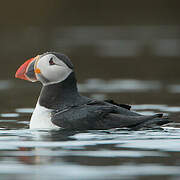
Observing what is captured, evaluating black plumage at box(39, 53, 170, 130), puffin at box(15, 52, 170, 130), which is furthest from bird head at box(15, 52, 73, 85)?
black plumage at box(39, 53, 170, 130)

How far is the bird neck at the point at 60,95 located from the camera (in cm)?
1333

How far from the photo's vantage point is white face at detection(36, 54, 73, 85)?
13.5 metres

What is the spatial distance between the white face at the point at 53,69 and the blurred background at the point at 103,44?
3.71 meters

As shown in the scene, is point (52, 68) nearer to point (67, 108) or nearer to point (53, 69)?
point (53, 69)

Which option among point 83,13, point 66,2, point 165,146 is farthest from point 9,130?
point 66,2

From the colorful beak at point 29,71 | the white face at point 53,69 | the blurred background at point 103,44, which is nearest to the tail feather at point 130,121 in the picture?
the white face at point 53,69

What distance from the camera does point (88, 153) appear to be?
36.6 ft

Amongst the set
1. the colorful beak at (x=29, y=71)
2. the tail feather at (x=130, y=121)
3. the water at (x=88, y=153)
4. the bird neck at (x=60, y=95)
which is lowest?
the water at (x=88, y=153)

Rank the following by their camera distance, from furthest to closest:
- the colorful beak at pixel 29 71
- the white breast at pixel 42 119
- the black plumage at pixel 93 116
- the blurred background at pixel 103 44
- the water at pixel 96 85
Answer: the blurred background at pixel 103 44 < the colorful beak at pixel 29 71 < the white breast at pixel 42 119 < the black plumage at pixel 93 116 < the water at pixel 96 85

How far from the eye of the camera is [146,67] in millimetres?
27000

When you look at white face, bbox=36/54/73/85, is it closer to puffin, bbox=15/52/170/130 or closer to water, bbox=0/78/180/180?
puffin, bbox=15/52/170/130

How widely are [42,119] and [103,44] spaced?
25953 millimetres

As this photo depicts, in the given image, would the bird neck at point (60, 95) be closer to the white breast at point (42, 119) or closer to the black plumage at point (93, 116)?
the black plumage at point (93, 116)

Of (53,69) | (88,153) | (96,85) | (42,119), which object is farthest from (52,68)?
(96,85)
